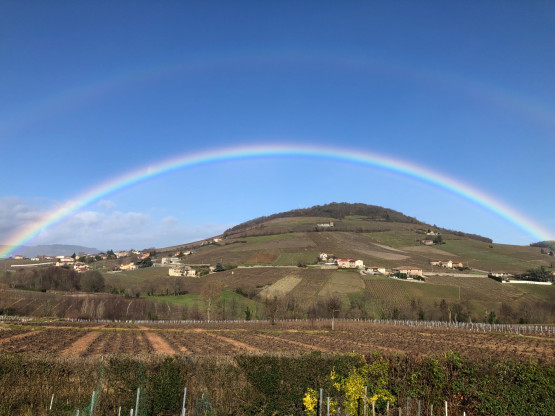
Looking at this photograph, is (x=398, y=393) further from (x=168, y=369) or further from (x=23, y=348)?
(x=23, y=348)

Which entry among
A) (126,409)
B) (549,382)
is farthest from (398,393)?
(126,409)

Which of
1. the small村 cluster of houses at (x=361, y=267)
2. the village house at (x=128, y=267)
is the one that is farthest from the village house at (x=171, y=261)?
the small村 cluster of houses at (x=361, y=267)

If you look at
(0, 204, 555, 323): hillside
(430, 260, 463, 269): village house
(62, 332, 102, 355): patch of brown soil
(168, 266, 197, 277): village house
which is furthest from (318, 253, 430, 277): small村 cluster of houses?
(62, 332, 102, 355): patch of brown soil

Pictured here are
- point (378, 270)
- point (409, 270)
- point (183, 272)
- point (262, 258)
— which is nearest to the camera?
point (409, 270)

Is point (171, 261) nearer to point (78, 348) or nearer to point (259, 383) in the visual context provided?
point (78, 348)

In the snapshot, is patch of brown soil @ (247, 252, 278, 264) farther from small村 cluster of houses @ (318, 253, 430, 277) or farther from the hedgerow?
the hedgerow

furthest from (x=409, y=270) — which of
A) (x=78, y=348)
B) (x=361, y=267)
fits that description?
(x=78, y=348)

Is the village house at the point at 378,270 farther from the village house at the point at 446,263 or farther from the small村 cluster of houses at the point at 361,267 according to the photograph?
the village house at the point at 446,263

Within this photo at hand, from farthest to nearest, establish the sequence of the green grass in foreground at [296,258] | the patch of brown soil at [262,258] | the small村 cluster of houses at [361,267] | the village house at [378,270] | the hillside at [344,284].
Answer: the patch of brown soil at [262,258]
the green grass in foreground at [296,258]
the village house at [378,270]
the small村 cluster of houses at [361,267]
the hillside at [344,284]
